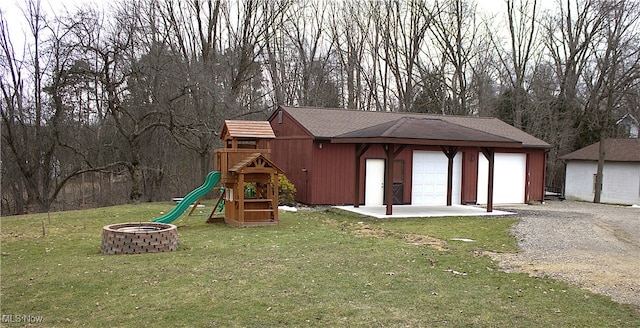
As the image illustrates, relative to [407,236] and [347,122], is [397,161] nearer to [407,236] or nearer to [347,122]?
[347,122]

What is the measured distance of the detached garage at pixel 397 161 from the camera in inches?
597

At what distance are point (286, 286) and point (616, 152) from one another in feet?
72.1

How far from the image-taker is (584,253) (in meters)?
8.64

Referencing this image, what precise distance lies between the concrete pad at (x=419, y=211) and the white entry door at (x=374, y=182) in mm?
469

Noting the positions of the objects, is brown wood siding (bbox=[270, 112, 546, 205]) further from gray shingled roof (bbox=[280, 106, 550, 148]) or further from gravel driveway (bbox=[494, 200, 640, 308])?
gravel driveway (bbox=[494, 200, 640, 308])

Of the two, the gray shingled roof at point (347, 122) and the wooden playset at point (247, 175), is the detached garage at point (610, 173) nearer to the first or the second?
the gray shingled roof at point (347, 122)

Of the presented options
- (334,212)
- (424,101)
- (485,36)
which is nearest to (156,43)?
(334,212)

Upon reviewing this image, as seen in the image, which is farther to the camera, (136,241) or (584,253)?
(584,253)

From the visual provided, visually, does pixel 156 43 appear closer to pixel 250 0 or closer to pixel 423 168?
pixel 250 0

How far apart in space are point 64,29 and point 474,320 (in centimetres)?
1856

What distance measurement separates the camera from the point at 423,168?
1781 cm

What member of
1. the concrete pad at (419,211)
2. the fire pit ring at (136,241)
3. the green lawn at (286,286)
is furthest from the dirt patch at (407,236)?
the fire pit ring at (136,241)

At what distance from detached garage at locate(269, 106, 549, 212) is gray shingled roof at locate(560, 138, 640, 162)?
464cm

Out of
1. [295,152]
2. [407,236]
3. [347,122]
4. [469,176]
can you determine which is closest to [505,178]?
[469,176]
